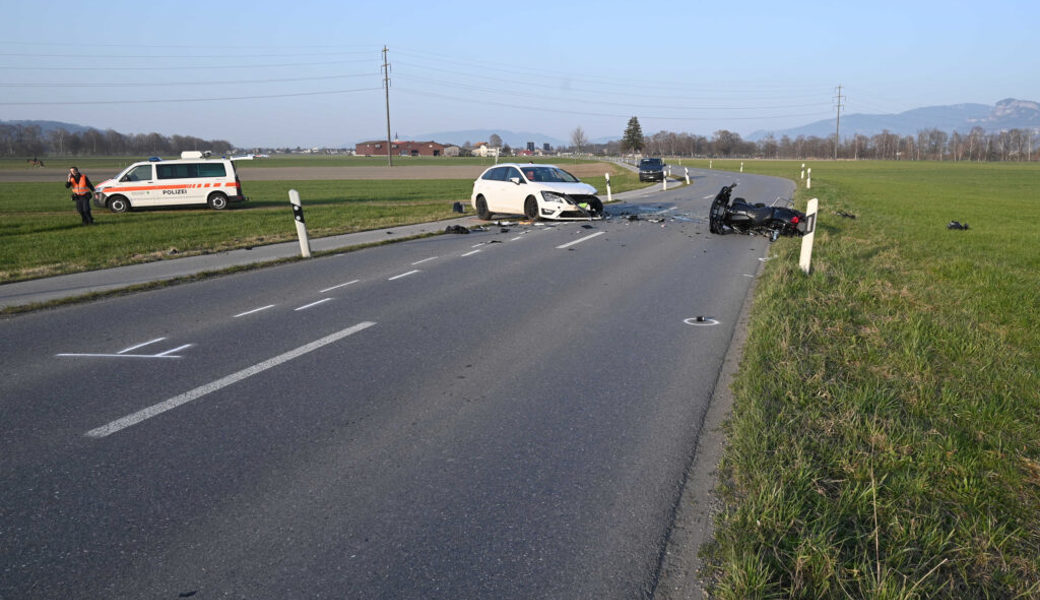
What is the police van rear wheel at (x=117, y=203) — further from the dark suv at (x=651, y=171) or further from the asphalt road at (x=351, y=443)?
the dark suv at (x=651, y=171)

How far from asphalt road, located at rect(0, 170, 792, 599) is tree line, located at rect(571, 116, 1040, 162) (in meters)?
132

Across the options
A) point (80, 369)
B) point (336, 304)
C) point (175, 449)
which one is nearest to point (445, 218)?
point (336, 304)

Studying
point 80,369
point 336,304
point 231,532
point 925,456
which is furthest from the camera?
point 336,304

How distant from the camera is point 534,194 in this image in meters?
18.4

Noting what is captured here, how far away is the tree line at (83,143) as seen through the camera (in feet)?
399

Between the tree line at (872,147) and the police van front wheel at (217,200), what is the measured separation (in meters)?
117

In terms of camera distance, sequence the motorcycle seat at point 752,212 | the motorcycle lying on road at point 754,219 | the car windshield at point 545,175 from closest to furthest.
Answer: the motorcycle lying on road at point 754,219 → the motorcycle seat at point 752,212 → the car windshield at point 545,175

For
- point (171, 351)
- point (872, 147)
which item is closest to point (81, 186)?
point (171, 351)

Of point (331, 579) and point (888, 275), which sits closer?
point (331, 579)

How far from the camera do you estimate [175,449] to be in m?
3.94

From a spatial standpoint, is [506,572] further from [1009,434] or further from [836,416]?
[1009,434]

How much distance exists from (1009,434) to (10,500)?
5.63 m

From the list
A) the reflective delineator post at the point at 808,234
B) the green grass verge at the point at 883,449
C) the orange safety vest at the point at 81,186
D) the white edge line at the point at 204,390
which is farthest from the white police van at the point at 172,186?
the green grass verge at the point at 883,449

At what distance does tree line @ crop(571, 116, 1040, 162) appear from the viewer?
5812 inches
